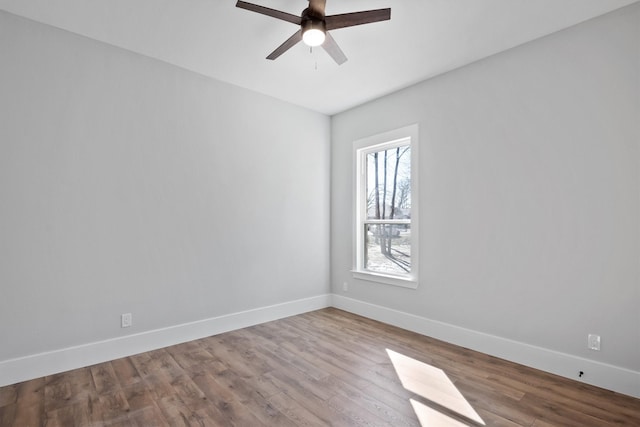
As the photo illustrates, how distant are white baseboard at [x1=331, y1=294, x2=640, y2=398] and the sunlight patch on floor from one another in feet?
2.18

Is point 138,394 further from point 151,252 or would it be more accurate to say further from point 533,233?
point 533,233

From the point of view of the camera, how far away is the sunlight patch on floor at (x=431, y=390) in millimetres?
2041

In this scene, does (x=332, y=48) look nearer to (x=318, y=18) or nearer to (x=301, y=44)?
(x=318, y=18)

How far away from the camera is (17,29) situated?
8.39 ft

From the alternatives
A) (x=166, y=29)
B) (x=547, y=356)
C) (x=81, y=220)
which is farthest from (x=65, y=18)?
(x=547, y=356)

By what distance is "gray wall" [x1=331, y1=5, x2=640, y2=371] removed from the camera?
2.38 meters

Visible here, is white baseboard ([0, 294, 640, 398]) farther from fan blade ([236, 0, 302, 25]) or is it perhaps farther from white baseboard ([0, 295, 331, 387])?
fan blade ([236, 0, 302, 25])

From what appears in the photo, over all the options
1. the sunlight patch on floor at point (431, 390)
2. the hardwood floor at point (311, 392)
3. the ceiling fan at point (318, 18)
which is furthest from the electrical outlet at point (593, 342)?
the ceiling fan at point (318, 18)

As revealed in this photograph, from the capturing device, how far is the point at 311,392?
2355 mm

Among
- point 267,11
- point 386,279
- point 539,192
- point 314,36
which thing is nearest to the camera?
point 267,11

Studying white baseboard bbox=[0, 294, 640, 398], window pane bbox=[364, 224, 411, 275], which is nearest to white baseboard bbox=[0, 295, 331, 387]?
white baseboard bbox=[0, 294, 640, 398]

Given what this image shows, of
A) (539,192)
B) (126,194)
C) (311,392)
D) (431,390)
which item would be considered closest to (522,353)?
(431,390)

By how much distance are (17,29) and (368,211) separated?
154 inches

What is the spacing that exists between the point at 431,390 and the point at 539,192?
189 cm
